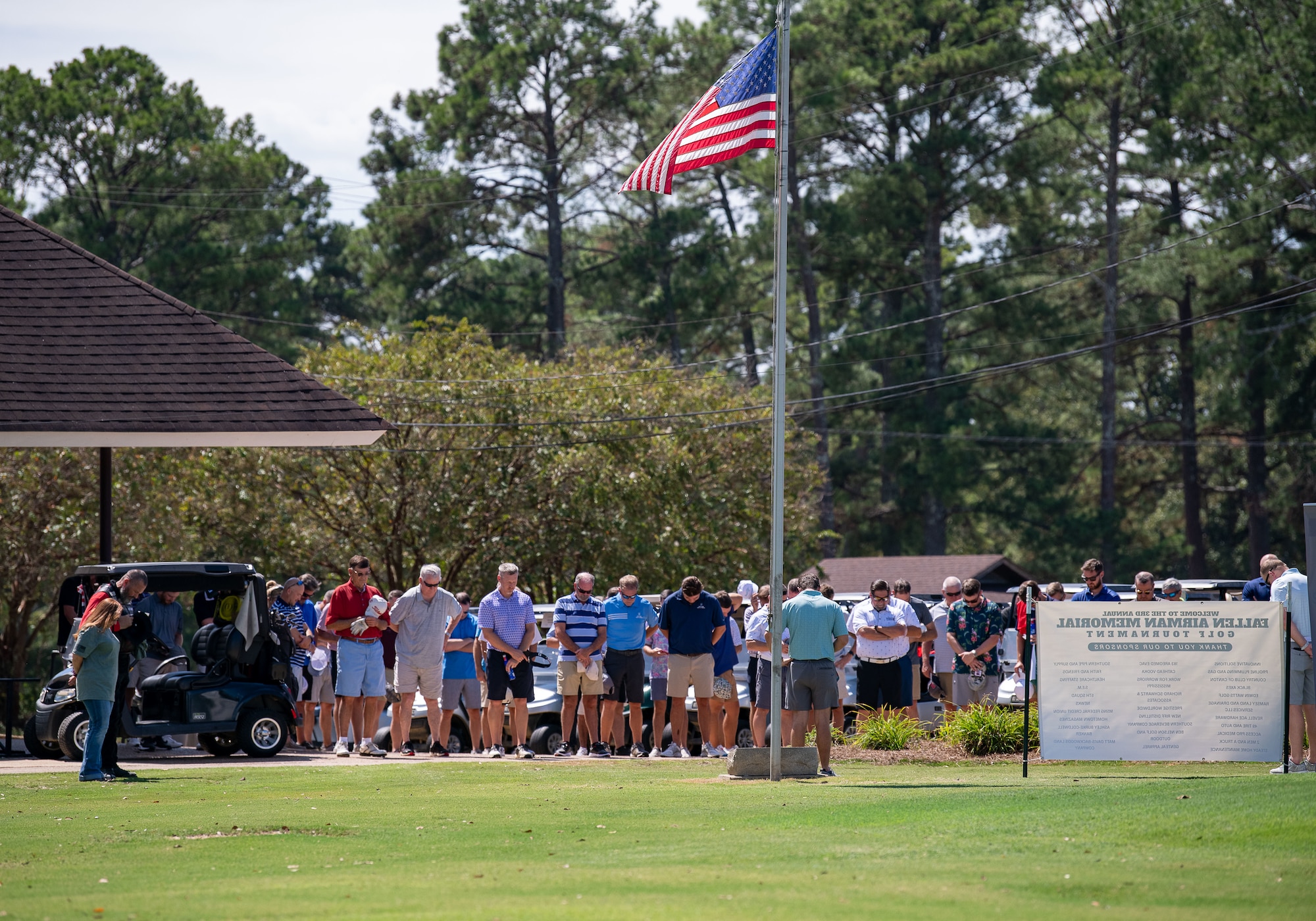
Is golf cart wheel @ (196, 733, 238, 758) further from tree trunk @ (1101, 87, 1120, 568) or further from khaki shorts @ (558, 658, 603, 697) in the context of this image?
tree trunk @ (1101, 87, 1120, 568)

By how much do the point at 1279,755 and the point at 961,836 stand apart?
527 centimetres

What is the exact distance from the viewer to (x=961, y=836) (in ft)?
30.4

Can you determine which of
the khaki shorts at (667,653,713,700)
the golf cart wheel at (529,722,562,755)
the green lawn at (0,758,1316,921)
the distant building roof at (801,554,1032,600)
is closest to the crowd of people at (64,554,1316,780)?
the khaki shorts at (667,653,713,700)

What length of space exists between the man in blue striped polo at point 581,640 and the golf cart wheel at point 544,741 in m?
1.34

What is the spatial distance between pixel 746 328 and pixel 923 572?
13.6m

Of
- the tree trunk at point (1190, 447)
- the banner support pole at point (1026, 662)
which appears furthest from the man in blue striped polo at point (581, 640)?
the tree trunk at point (1190, 447)

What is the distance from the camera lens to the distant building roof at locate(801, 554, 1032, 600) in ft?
124

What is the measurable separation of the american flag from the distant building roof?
78.5 feet

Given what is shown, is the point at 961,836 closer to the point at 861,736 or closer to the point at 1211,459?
the point at 861,736

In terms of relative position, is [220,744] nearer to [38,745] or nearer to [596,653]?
[38,745]

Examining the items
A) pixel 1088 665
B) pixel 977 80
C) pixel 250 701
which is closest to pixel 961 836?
pixel 1088 665

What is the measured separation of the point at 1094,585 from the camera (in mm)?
15586

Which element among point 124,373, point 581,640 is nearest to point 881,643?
point 581,640

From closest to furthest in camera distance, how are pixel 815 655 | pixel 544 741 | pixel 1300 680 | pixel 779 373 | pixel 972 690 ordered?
1. pixel 779 373
2. pixel 1300 680
3. pixel 815 655
4. pixel 972 690
5. pixel 544 741
